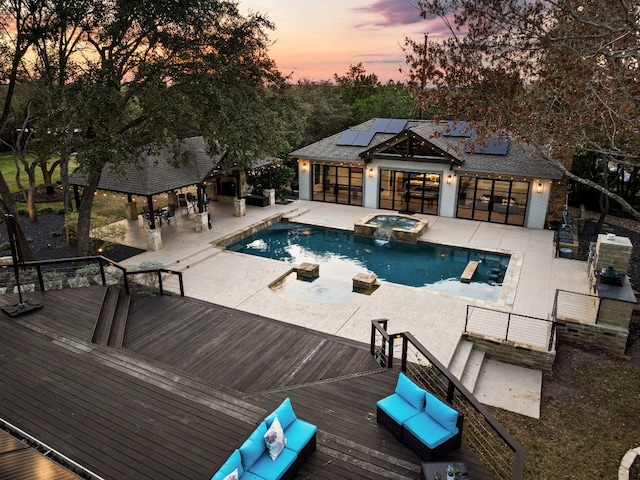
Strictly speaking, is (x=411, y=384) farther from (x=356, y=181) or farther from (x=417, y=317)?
(x=356, y=181)

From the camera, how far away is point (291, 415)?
20.3 feet

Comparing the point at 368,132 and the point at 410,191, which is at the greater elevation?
the point at 368,132

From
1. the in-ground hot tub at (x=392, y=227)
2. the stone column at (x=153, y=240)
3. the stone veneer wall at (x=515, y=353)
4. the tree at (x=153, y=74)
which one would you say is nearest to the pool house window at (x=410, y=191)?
the in-ground hot tub at (x=392, y=227)

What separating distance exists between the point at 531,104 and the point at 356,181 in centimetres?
1445

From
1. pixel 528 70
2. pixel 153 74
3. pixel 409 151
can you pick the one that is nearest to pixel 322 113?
pixel 409 151

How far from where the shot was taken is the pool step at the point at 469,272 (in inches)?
616

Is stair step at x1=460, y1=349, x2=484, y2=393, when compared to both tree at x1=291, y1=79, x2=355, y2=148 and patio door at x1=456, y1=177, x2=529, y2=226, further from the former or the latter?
tree at x1=291, y1=79, x2=355, y2=148

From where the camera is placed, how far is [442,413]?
238 inches

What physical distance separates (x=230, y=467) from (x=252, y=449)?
1.26 ft

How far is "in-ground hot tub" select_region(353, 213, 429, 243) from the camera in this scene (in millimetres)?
19562

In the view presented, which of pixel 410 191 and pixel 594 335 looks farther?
pixel 410 191

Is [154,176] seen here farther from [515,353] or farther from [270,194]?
[515,353]

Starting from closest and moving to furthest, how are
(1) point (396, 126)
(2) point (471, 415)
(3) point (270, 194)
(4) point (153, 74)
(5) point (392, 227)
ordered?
(2) point (471, 415) → (4) point (153, 74) → (5) point (392, 227) → (3) point (270, 194) → (1) point (396, 126)

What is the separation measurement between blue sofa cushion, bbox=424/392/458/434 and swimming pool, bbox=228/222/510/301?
905 cm
